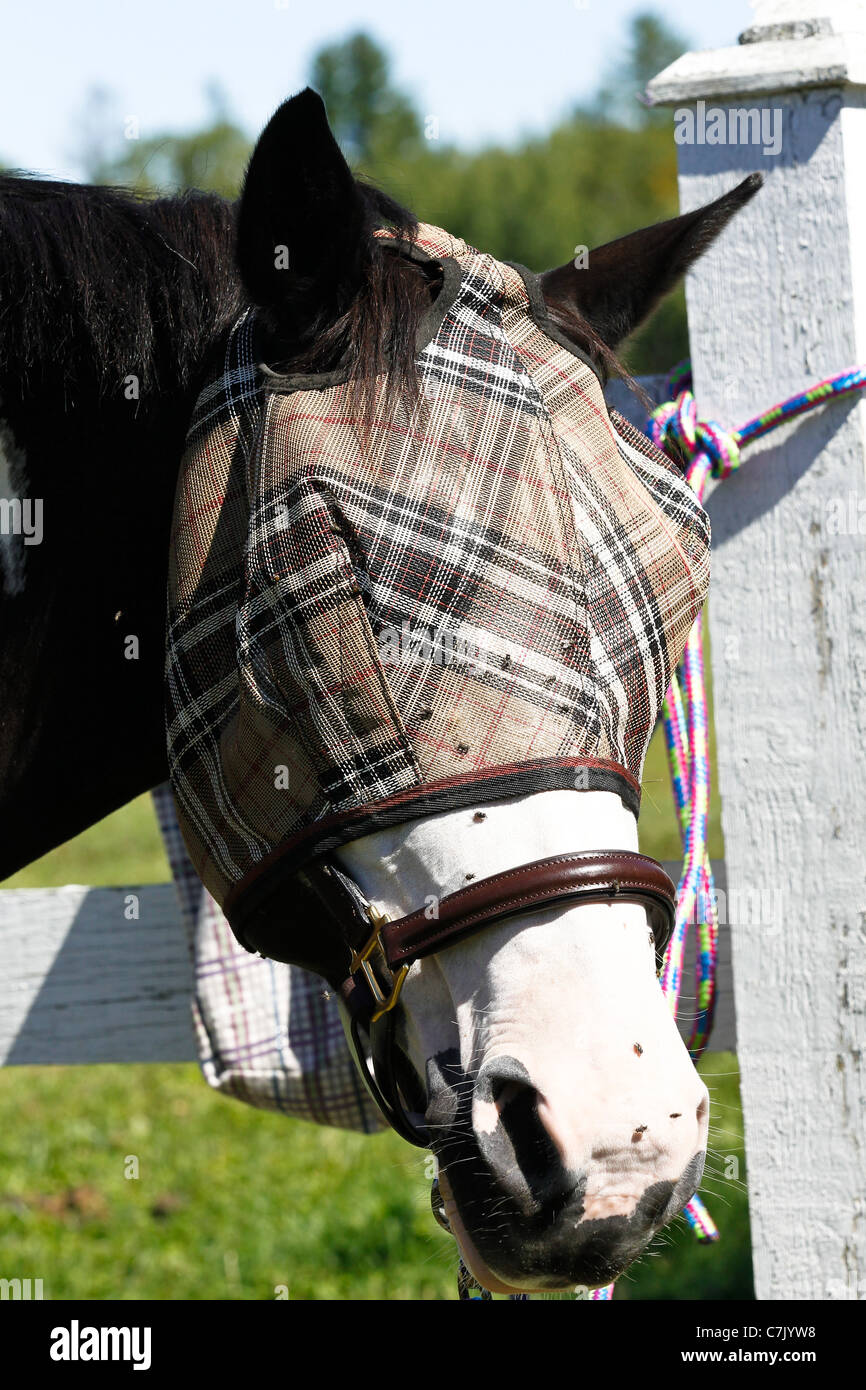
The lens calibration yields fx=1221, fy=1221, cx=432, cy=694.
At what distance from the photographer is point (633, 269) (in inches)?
64.9

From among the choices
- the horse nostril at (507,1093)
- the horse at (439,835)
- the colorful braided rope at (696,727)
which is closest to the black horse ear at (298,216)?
the horse at (439,835)

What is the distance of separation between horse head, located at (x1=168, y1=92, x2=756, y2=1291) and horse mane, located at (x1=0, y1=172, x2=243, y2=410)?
0.14 meters

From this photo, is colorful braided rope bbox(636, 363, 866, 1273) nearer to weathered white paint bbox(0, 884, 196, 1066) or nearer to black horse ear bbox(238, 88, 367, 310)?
black horse ear bbox(238, 88, 367, 310)

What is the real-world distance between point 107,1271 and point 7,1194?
775mm

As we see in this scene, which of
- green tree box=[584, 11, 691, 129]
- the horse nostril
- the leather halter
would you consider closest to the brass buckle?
the leather halter

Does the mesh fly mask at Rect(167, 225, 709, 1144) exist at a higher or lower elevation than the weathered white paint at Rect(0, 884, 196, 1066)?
higher

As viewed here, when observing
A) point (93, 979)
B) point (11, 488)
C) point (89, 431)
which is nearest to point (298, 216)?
point (89, 431)

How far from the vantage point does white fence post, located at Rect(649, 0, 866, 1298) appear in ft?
5.66

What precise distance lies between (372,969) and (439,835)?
174 mm

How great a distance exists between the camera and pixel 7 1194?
13.8 ft

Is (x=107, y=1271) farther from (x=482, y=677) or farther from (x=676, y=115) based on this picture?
(x=676, y=115)

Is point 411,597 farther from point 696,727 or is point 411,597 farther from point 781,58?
point 781,58
